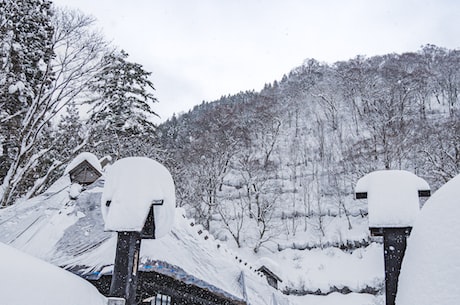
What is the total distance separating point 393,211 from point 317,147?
34765mm

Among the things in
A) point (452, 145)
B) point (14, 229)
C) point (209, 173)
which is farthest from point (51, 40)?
point (452, 145)

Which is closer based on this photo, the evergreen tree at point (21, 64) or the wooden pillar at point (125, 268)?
the wooden pillar at point (125, 268)

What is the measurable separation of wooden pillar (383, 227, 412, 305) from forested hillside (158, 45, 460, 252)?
2020 centimetres

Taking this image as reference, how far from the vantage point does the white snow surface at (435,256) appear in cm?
238

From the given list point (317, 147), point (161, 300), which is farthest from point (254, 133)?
point (161, 300)

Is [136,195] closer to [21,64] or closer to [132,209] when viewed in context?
[132,209]

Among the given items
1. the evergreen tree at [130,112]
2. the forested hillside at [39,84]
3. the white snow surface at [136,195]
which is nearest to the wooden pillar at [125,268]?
the white snow surface at [136,195]

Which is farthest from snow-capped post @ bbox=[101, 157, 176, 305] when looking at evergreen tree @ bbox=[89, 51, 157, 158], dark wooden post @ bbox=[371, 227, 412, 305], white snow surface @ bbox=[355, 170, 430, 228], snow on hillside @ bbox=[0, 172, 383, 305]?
evergreen tree @ bbox=[89, 51, 157, 158]

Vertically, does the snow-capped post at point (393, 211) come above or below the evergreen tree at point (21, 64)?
below

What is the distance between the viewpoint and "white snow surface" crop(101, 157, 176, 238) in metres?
3.98

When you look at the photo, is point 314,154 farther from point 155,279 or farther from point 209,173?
point 155,279

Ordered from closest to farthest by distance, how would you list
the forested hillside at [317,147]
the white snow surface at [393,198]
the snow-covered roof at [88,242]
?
the white snow surface at [393,198]
the snow-covered roof at [88,242]
the forested hillside at [317,147]

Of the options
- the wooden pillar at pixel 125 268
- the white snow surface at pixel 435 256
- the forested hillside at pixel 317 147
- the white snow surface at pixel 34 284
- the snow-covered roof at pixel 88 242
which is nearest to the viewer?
the white snow surface at pixel 435 256

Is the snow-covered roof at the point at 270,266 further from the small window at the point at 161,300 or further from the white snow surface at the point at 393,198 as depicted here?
the white snow surface at the point at 393,198
